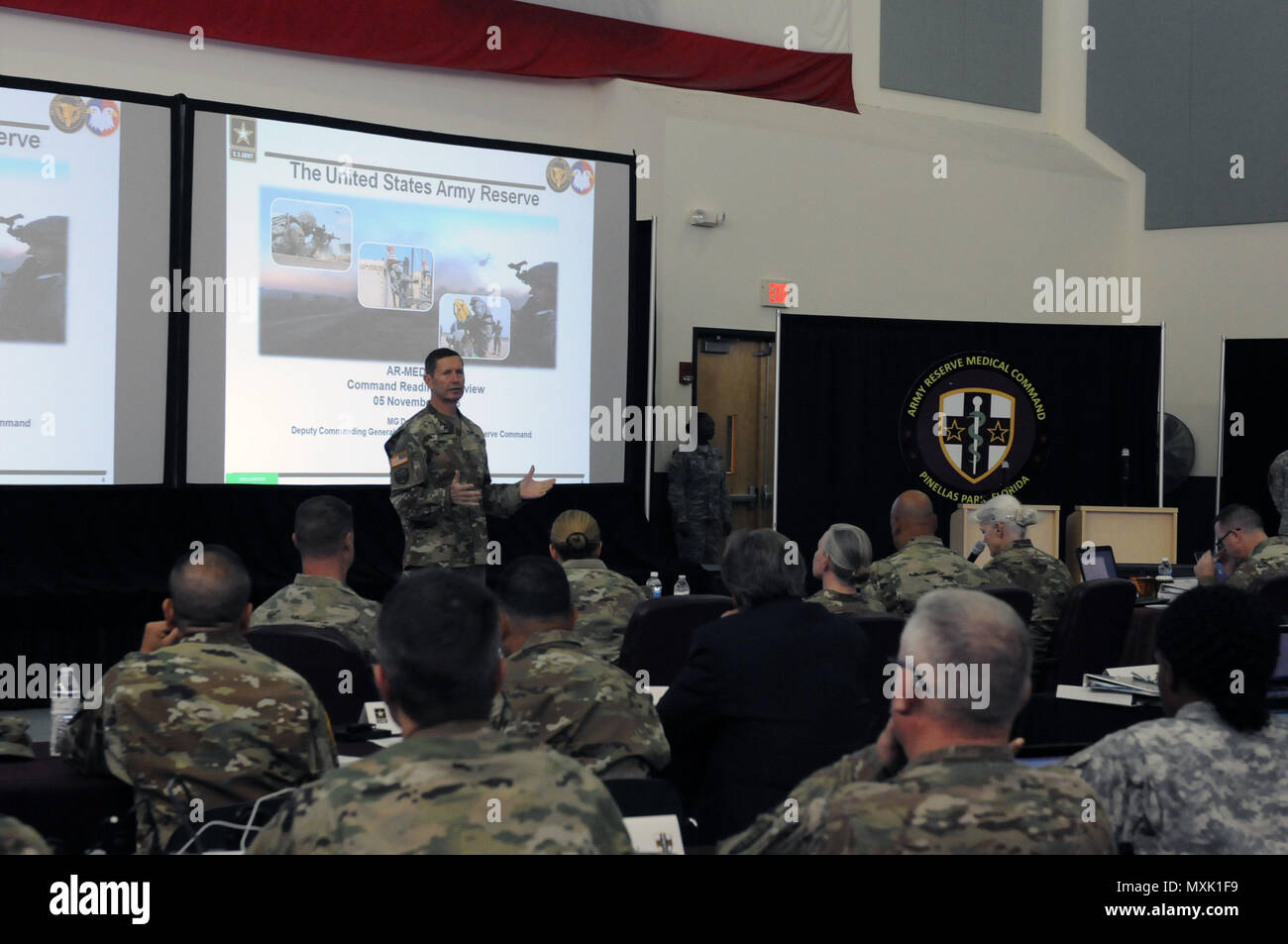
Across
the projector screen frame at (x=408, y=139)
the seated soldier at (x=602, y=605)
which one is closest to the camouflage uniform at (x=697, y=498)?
the projector screen frame at (x=408, y=139)

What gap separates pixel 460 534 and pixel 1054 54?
8.12m

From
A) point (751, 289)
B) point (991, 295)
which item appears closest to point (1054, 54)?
point (991, 295)

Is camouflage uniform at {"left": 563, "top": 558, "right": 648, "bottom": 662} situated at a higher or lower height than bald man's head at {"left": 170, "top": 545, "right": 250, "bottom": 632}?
lower

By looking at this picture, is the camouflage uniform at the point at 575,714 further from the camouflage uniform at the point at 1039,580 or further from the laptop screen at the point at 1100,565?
the laptop screen at the point at 1100,565

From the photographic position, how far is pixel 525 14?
8414mm

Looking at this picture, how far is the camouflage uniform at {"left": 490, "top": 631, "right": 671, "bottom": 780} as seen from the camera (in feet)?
7.95

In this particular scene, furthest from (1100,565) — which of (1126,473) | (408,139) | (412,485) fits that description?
(408,139)

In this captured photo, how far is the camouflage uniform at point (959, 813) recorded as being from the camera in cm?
144

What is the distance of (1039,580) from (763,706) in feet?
8.60

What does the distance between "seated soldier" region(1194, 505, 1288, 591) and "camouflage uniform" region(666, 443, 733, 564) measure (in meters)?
3.89

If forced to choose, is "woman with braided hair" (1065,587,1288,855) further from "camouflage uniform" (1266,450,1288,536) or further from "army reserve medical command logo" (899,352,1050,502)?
"army reserve medical command logo" (899,352,1050,502)

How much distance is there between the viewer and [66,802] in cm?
247

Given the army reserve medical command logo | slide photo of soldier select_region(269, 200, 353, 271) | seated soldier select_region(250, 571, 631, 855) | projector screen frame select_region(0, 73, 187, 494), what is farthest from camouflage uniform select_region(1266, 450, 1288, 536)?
seated soldier select_region(250, 571, 631, 855)
